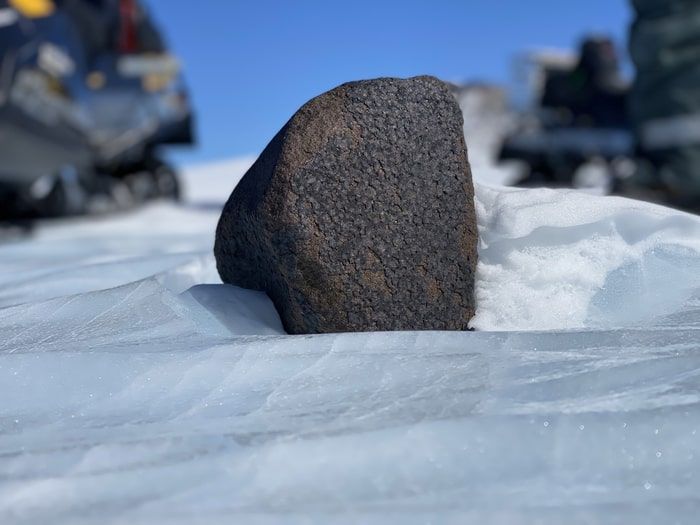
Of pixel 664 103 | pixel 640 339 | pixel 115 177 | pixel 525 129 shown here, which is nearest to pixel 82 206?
pixel 115 177

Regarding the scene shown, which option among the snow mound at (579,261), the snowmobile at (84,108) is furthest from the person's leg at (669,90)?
the snowmobile at (84,108)

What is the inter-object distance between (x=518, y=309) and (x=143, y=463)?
969mm

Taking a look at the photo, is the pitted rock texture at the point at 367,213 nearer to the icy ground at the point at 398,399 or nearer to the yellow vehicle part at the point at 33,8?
the icy ground at the point at 398,399

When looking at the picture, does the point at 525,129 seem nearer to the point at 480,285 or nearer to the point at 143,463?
the point at 480,285

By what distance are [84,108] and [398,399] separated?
29.1 ft

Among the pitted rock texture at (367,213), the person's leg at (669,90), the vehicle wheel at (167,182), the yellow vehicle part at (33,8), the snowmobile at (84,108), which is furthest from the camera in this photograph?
the vehicle wheel at (167,182)

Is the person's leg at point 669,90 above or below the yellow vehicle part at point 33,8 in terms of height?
below

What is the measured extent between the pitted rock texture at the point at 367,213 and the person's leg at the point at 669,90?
4.29 meters

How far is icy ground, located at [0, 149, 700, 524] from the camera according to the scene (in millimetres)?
926

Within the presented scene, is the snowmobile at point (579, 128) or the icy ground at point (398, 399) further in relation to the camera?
the snowmobile at point (579, 128)

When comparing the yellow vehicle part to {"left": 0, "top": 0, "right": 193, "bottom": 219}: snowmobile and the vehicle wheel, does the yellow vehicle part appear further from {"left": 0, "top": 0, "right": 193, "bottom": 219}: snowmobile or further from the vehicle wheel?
the vehicle wheel

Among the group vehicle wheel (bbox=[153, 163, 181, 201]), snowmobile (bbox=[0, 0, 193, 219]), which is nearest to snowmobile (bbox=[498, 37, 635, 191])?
vehicle wheel (bbox=[153, 163, 181, 201])

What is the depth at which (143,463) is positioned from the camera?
3.32ft

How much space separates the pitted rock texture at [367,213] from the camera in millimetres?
1614
